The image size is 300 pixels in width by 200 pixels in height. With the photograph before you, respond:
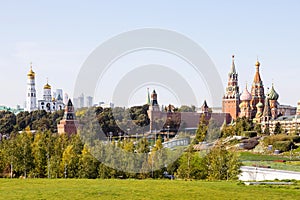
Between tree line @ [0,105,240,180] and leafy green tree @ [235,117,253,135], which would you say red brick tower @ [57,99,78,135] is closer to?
leafy green tree @ [235,117,253,135]

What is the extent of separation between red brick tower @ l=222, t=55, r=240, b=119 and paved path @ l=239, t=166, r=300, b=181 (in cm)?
4440

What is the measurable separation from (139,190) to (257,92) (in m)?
55.5

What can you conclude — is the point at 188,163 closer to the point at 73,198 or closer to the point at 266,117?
the point at 73,198

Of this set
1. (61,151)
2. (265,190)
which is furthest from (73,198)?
(61,151)

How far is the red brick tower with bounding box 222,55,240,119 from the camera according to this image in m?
70.9

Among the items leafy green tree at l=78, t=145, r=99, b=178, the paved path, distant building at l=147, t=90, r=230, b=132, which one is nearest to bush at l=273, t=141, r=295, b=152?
distant building at l=147, t=90, r=230, b=132

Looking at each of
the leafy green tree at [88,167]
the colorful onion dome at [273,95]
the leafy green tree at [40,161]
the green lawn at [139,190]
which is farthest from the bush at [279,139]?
the green lawn at [139,190]

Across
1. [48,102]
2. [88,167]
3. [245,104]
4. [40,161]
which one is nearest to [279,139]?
[245,104]

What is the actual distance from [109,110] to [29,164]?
28744 mm

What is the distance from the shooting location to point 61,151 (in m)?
30.5

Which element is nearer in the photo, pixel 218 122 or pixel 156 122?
pixel 156 122

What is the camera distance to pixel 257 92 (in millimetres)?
70375

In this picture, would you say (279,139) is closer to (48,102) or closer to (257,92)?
(257,92)

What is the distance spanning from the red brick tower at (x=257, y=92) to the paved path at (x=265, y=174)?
4250 cm
